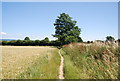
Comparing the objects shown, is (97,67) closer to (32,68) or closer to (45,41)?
(32,68)

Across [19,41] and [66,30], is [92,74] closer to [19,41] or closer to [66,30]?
[66,30]

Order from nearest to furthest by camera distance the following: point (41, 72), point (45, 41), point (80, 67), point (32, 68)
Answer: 1. point (41, 72)
2. point (32, 68)
3. point (80, 67)
4. point (45, 41)

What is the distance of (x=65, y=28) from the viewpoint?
180ft

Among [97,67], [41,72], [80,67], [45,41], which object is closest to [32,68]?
[41,72]

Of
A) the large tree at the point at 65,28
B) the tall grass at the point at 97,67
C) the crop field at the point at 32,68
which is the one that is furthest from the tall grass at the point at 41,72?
the large tree at the point at 65,28

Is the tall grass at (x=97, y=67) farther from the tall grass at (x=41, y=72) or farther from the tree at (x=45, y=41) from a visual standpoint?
the tree at (x=45, y=41)

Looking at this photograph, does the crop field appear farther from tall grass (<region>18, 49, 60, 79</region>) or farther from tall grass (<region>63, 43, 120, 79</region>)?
tall grass (<region>63, 43, 120, 79</region>)

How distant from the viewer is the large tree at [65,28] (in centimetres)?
5300

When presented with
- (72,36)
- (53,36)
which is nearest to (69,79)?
(72,36)

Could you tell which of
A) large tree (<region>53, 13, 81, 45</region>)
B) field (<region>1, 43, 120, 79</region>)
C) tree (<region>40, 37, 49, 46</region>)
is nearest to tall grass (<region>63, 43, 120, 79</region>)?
field (<region>1, 43, 120, 79</region>)

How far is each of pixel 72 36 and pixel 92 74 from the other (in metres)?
44.3

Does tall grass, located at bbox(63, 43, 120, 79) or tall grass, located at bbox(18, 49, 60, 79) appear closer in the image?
tall grass, located at bbox(63, 43, 120, 79)

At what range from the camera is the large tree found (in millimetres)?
53000

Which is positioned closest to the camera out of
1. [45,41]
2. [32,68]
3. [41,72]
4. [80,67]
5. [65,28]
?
[41,72]
